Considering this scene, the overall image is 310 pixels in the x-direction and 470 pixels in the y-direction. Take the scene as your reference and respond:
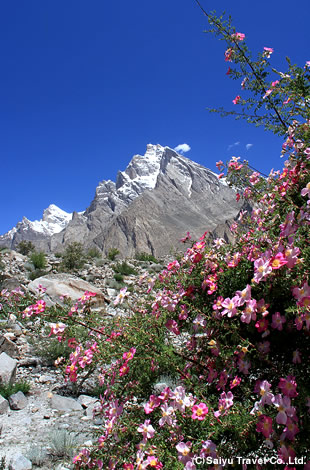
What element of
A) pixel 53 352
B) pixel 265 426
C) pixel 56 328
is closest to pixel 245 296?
pixel 265 426

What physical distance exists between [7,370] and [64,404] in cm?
116

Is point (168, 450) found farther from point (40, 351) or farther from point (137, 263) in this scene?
point (137, 263)

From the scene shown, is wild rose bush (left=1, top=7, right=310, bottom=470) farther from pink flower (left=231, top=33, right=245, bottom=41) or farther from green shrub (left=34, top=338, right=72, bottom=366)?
green shrub (left=34, top=338, right=72, bottom=366)

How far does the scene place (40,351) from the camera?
6.12 metres

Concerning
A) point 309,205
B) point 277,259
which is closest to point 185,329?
point 277,259

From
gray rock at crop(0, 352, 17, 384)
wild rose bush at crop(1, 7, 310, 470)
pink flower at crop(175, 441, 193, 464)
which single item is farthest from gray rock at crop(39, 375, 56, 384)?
pink flower at crop(175, 441, 193, 464)

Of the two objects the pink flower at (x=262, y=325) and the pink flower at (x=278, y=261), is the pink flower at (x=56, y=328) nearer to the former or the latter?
the pink flower at (x=262, y=325)

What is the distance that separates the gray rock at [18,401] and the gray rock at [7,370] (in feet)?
1.23

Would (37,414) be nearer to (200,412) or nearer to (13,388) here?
(13,388)

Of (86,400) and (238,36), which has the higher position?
(238,36)

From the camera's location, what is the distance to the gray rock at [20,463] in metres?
2.87

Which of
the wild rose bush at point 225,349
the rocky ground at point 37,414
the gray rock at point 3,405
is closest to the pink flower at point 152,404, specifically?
the wild rose bush at point 225,349

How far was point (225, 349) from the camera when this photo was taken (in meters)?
1.76

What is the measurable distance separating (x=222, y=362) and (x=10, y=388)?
4.18 meters
